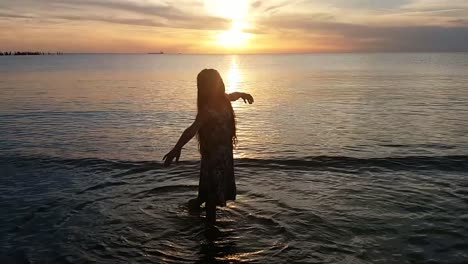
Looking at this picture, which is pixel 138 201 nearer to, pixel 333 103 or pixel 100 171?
pixel 100 171

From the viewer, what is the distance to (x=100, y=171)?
14586 mm

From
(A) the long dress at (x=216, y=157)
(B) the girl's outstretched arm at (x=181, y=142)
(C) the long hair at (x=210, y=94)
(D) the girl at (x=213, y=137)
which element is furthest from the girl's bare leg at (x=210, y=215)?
(B) the girl's outstretched arm at (x=181, y=142)

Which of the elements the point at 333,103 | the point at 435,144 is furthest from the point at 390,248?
the point at 333,103

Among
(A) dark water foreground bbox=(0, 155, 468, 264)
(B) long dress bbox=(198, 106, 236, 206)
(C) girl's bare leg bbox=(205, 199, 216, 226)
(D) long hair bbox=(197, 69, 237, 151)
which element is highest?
(D) long hair bbox=(197, 69, 237, 151)

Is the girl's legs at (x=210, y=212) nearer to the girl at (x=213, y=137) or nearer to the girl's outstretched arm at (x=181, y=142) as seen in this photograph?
the girl at (x=213, y=137)

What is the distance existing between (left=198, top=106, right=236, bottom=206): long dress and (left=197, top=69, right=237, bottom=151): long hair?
56 mm

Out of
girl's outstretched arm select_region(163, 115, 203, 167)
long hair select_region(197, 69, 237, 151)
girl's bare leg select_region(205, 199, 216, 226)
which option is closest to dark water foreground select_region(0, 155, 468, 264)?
girl's bare leg select_region(205, 199, 216, 226)

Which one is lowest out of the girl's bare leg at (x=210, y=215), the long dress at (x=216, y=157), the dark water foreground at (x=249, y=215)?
the dark water foreground at (x=249, y=215)

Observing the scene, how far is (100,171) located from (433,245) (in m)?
10.8

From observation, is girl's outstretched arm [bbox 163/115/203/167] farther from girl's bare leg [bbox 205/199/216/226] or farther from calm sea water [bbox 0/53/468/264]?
calm sea water [bbox 0/53/468/264]

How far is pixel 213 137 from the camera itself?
8.51m

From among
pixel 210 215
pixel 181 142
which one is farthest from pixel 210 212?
pixel 181 142

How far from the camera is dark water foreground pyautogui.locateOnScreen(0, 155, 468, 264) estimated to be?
26.3 feet

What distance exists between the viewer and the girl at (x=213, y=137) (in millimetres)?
8289
